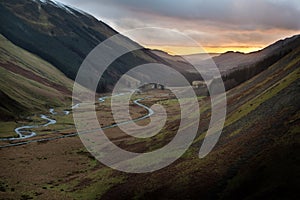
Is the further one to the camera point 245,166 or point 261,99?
point 261,99

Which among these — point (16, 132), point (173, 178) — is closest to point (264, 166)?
point (173, 178)

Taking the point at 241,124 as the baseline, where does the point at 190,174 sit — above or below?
below

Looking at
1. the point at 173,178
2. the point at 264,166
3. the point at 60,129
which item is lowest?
the point at 60,129

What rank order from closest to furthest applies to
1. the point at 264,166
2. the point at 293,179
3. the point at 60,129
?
the point at 293,179, the point at 264,166, the point at 60,129

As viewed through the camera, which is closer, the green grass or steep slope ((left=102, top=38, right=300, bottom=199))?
steep slope ((left=102, top=38, right=300, bottom=199))

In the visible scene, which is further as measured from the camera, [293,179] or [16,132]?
[16,132]

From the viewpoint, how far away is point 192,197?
120ft

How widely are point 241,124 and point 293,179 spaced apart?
80.6 ft

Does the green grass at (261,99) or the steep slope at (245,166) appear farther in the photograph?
the green grass at (261,99)

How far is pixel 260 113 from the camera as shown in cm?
5419

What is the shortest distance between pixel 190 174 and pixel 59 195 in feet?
67.1

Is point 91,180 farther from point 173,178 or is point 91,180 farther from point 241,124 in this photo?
point 241,124

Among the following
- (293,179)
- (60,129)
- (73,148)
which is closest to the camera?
(293,179)

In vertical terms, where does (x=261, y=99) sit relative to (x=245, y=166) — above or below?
above
